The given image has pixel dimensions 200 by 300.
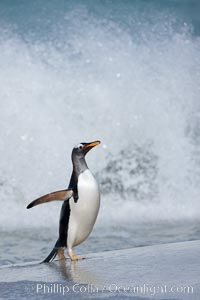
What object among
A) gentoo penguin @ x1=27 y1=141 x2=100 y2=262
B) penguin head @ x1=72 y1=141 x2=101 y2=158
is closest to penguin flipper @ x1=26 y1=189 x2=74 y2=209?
gentoo penguin @ x1=27 y1=141 x2=100 y2=262

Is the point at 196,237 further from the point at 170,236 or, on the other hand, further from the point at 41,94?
the point at 41,94

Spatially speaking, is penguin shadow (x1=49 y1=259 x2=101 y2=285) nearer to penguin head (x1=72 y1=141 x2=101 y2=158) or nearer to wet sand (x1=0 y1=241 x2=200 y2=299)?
wet sand (x1=0 y1=241 x2=200 y2=299)

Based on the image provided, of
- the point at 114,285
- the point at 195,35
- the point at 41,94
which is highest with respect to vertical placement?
the point at 195,35

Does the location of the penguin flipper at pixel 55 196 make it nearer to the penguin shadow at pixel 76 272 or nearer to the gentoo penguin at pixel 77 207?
the gentoo penguin at pixel 77 207

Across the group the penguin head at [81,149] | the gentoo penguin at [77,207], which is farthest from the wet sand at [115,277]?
the penguin head at [81,149]

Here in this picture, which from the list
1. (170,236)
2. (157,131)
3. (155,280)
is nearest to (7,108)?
(157,131)

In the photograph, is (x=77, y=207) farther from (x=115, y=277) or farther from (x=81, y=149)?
(x=115, y=277)

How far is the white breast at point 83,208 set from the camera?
3369mm

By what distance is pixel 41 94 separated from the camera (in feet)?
27.6

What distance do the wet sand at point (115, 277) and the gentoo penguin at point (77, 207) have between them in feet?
0.62

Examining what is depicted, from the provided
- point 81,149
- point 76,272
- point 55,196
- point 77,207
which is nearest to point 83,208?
point 77,207

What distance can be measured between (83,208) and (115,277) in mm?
952

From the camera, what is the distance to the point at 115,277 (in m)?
2.46

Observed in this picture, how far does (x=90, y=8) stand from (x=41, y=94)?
2232 millimetres
